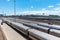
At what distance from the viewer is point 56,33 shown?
12.1 meters

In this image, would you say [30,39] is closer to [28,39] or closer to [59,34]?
[28,39]

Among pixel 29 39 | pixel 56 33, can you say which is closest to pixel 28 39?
pixel 29 39

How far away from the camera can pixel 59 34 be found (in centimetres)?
1159

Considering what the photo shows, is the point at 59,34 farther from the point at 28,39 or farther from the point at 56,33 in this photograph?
the point at 28,39

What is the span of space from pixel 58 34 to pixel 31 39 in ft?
6.69

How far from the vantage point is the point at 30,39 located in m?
12.1

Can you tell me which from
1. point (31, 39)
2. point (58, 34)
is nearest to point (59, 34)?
point (58, 34)

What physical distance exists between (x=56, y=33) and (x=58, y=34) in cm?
38

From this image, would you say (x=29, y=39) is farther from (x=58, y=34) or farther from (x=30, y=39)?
(x=58, y=34)

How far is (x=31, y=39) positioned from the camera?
472 inches

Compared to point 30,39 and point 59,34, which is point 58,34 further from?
point 30,39

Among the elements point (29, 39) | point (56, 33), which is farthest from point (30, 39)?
point (56, 33)

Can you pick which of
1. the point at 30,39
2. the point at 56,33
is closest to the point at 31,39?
the point at 30,39

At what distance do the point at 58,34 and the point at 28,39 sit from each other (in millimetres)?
2260
